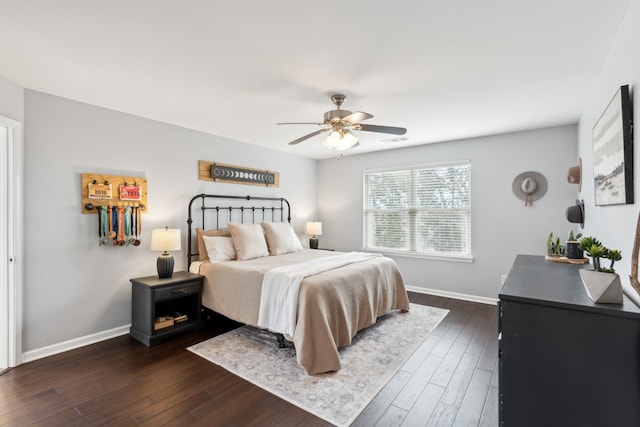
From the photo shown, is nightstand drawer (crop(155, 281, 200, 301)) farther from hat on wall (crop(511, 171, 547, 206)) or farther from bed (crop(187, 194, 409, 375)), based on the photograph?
hat on wall (crop(511, 171, 547, 206))

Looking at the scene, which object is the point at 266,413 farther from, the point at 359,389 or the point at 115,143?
the point at 115,143

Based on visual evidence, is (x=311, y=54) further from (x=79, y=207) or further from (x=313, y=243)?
(x=313, y=243)

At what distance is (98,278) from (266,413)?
7.82 feet

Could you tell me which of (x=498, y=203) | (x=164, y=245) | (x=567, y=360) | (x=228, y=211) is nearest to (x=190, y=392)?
(x=164, y=245)

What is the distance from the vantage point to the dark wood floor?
1.99m

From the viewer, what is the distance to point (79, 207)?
10.1 feet

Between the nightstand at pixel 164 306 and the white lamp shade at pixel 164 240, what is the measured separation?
1.15 feet

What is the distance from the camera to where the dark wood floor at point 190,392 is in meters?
1.99

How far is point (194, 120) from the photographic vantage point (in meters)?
3.69

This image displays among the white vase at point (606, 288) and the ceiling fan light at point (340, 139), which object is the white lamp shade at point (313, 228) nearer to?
the ceiling fan light at point (340, 139)

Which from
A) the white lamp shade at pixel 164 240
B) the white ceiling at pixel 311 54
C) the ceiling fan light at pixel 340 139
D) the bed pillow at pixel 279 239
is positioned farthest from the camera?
the bed pillow at pixel 279 239

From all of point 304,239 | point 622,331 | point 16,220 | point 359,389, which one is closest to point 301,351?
point 359,389

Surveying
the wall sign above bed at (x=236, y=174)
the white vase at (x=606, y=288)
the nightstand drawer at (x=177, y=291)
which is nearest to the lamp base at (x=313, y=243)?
the wall sign above bed at (x=236, y=174)

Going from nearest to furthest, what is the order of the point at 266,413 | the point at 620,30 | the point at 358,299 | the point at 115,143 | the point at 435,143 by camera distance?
the point at 620,30 < the point at 266,413 < the point at 358,299 < the point at 115,143 < the point at 435,143
